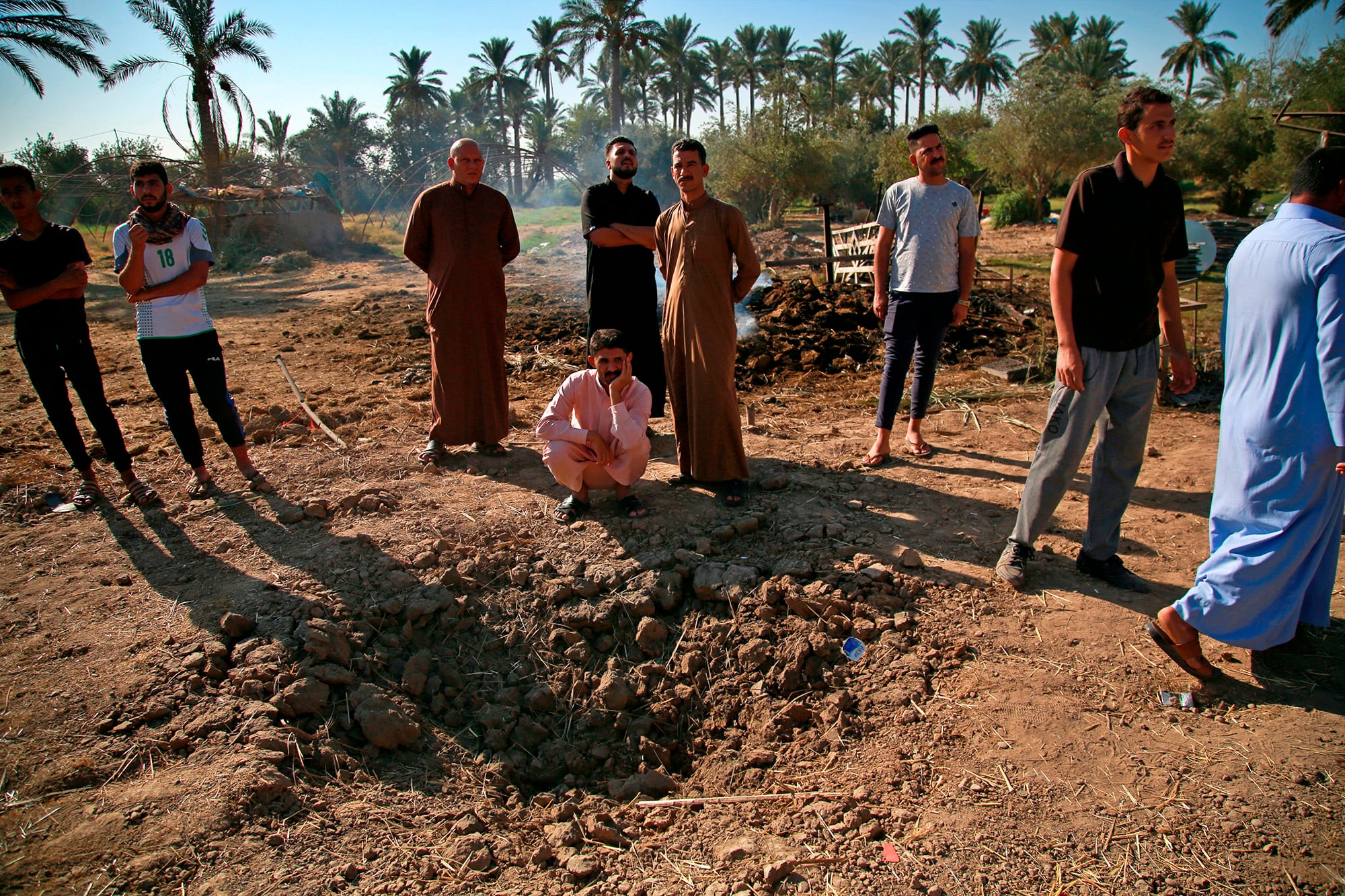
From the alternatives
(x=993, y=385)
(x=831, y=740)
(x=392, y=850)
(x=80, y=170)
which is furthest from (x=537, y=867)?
(x=80, y=170)

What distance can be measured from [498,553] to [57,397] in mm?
2718

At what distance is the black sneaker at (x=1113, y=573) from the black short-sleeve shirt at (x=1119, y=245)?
3.10 ft

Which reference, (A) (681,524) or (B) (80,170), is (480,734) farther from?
(B) (80,170)

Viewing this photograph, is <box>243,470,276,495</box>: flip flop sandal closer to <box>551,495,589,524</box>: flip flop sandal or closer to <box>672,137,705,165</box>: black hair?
<box>551,495,589,524</box>: flip flop sandal

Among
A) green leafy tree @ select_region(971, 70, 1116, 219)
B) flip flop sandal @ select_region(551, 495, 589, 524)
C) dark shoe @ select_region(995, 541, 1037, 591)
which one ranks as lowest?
dark shoe @ select_region(995, 541, 1037, 591)

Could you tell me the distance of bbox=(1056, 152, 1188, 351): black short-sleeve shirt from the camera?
2.83m

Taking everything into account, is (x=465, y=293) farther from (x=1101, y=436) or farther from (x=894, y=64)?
(x=894, y=64)

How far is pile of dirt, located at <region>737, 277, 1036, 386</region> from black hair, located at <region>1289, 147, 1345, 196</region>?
452cm

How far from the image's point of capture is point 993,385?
6.17 meters

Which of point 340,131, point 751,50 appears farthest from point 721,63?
point 340,131

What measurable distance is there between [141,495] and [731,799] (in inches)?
145

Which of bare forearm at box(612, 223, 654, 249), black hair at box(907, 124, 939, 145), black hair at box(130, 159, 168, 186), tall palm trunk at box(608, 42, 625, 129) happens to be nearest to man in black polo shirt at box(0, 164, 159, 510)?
black hair at box(130, 159, 168, 186)

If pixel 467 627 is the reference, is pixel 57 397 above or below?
above

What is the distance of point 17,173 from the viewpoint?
12.3 feet
